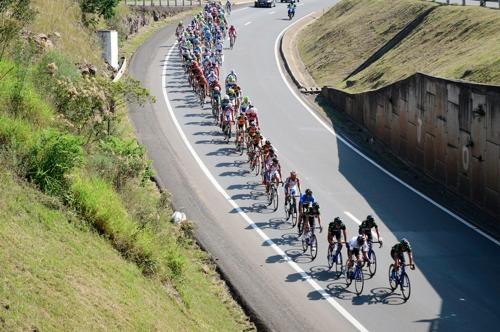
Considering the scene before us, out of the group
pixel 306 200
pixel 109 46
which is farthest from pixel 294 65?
pixel 306 200

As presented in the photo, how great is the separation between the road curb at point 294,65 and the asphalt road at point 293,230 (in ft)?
6.59

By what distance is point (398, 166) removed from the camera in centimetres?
3303

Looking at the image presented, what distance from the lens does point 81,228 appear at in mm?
17531

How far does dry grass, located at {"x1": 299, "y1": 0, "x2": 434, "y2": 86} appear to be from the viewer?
47531 mm

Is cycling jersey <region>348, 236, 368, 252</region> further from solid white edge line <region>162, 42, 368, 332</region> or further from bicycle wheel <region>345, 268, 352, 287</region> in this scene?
solid white edge line <region>162, 42, 368, 332</region>

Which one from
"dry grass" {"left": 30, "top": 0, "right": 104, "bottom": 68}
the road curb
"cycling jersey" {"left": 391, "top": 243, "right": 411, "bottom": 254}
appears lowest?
"cycling jersey" {"left": 391, "top": 243, "right": 411, "bottom": 254}

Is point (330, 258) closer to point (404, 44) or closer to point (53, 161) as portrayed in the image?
point (53, 161)

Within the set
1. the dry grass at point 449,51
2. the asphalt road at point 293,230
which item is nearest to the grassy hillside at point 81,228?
the asphalt road at point 293,230

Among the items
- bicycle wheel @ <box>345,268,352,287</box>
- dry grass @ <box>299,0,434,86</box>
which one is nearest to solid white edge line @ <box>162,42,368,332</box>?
bicycle wheel @ <box>345,268,352,287</box>

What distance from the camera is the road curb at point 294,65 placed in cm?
4503

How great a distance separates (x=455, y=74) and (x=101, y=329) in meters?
20.6

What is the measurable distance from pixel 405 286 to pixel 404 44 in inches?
934

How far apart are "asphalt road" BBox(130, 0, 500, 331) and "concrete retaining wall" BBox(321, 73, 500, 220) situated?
4.32 ft

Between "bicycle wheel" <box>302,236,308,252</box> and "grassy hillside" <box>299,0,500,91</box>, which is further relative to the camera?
"grassy hillside" <box>299,0,500,91</box>
